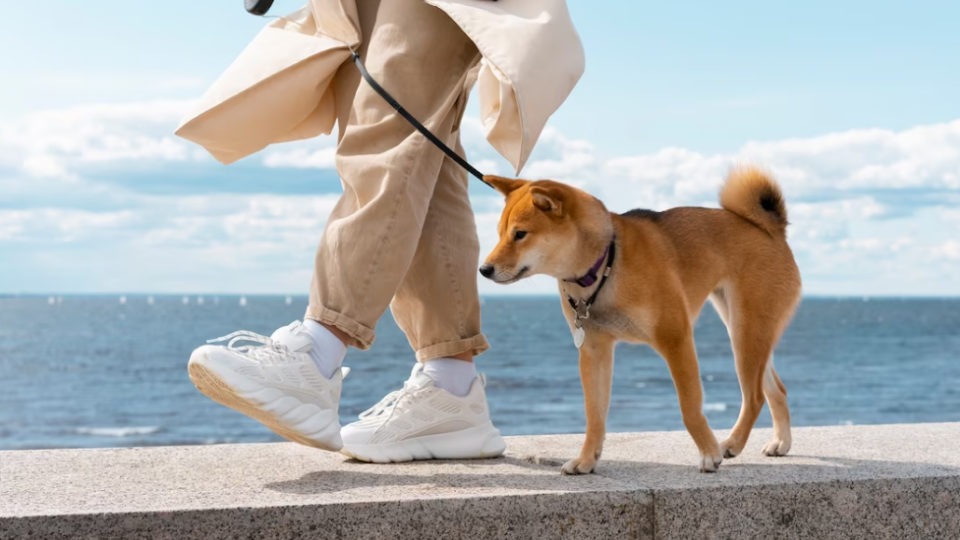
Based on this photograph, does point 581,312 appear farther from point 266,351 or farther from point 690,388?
point 266,351

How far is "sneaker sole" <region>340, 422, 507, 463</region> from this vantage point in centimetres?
276

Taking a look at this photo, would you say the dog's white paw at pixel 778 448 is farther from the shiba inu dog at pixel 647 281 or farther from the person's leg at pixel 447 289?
the person's leg at pixel 447 289

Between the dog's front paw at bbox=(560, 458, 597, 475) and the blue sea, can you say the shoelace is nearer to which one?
the dog's front paw at bbox=(560, 458, 597, 475)

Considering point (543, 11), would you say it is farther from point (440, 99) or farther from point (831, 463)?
point (831, 463)

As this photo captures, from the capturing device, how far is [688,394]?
A: 262 cm

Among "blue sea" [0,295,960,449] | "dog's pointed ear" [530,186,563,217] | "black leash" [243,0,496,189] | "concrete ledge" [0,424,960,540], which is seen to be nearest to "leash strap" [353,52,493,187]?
"black leash" [243,0,496,189]

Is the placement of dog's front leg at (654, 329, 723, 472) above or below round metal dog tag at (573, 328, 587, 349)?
below

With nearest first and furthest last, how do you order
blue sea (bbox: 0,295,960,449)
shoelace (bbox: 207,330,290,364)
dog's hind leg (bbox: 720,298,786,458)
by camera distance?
shoelace (bbox: 207,330,290,364) → dog's hind leg (bbox: 720,298,786,458) → blue sea (bbox: 0,295,960,449)

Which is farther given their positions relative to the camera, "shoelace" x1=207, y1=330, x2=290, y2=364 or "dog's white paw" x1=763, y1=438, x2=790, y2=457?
"dog's white paw" x1=763, y1=438, x2=790, y2=457

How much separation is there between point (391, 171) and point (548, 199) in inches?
19.5

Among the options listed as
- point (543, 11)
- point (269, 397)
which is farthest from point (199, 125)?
point (543, 11)

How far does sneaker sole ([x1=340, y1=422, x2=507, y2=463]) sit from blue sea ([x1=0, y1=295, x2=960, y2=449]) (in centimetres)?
1620

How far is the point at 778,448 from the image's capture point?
9.84 ft

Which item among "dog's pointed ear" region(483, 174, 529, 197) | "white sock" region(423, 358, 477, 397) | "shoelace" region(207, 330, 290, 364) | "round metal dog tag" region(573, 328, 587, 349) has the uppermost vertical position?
"dog's pointed ear" region(483, 174, 529, 197)
